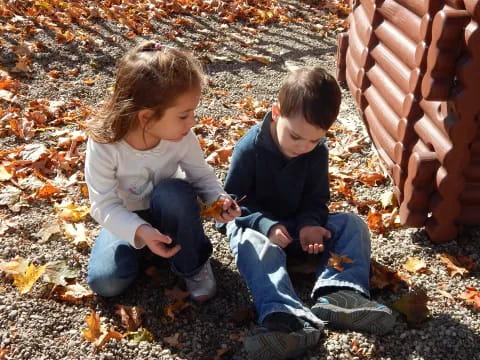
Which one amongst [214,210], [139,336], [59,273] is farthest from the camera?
[59,273]

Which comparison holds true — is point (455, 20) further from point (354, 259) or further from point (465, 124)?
point (354, 259)

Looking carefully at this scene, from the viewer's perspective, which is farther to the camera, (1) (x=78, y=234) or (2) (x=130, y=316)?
(1) (x=78, y=234)

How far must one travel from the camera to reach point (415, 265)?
284 centimetres

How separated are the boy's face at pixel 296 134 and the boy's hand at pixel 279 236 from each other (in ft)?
1.12

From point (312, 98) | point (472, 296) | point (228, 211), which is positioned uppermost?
point (312, 98)

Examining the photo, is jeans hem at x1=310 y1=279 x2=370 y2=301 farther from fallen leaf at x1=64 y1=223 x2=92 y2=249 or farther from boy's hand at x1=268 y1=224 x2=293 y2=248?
fallen leaf at x1=64 y1=223 x2=92 y2=249

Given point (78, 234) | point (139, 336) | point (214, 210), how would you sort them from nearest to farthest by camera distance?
1. point (139, 336)
2. point (214, 210)
3. point (78, 234)

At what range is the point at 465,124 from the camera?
260 centimetres

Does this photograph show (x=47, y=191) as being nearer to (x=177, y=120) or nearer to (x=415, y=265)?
(x=177, y=120)

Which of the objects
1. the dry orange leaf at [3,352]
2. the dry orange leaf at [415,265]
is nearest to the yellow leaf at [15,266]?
the dry orange leaf at [3,352]

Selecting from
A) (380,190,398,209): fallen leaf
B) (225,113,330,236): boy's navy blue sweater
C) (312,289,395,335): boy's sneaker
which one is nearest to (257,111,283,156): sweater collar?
(225,113,330,236): boy's navy blue sweater

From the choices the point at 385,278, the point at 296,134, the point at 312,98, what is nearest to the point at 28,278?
the point at 296,134

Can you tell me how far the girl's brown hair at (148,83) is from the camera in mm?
2193

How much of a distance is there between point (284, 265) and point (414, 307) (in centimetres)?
61
